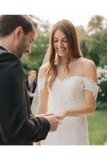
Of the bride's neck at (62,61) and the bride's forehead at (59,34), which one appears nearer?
the bride's forehead at (59,34)

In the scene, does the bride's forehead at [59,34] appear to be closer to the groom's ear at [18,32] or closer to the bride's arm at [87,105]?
the bride's arm at [87,105]

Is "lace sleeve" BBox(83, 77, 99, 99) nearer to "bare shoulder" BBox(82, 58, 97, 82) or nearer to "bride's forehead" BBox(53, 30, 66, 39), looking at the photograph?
"bare shoulder" BBox(82, 58, 97, 82)

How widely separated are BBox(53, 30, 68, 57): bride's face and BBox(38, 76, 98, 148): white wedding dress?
385 millimetres

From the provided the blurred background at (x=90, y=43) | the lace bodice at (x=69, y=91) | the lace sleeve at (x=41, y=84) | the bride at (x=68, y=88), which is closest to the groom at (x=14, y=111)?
the bride at (x=68, y=88)

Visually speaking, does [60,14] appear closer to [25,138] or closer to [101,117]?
[101,117]

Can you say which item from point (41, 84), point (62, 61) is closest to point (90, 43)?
point (62, 61)

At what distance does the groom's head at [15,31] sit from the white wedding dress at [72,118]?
1.41m

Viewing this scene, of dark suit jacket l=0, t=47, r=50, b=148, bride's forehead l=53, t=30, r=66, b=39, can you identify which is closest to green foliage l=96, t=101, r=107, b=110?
bride's forehead l=53, t=30, r=66, b=39

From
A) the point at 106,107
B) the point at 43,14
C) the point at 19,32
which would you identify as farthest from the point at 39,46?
the point at 19,32

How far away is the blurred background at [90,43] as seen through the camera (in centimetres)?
1009

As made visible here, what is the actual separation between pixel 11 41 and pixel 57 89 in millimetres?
1619

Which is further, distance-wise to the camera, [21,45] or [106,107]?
[106,107]

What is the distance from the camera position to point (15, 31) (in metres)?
1.63

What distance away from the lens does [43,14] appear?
11.4 metres
